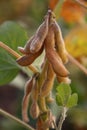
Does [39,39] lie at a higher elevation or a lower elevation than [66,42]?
higher

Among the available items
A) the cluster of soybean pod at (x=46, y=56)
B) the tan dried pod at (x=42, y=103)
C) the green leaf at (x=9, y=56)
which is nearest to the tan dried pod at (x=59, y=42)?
the cluster of soybean pod at (x=46, y=56)

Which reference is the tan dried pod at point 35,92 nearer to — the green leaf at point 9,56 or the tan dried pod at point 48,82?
the tan dried pod at point 48,82

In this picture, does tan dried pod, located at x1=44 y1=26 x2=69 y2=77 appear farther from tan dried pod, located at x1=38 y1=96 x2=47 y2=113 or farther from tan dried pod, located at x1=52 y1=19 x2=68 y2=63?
tan dried pod, located at x1=38 y1=96 x2=47 y2=113

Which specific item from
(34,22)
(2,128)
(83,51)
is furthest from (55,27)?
(34,22)

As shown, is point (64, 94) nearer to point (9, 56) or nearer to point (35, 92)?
point (35, 92)

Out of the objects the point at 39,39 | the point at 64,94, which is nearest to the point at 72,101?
the point at 64,94

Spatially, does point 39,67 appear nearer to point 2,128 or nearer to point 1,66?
point 1,66
